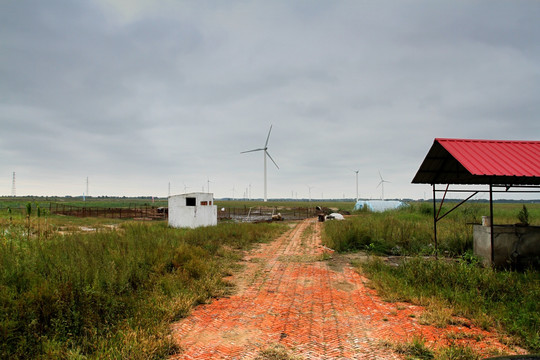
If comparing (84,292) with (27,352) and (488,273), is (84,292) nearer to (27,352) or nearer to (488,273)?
(27,352)

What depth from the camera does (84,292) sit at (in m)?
5.29

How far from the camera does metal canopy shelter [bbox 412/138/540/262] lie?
26.4 ft

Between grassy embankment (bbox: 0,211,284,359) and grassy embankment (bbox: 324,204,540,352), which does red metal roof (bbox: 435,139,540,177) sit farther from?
grassy embankment (bbox: 0,211,284,359)

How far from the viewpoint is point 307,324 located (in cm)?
553

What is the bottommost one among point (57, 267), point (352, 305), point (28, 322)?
point (352, 305)

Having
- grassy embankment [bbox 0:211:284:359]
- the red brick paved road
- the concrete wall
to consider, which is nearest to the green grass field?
grassy embankment [bbox 0:211:284:359]

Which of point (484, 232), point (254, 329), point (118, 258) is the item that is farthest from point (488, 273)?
point (118, 258)

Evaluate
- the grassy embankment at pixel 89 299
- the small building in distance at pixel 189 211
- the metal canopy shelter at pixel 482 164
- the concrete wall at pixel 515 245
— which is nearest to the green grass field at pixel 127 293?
the grassy embankment at pixel 89 299

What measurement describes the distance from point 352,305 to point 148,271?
16.7 feet

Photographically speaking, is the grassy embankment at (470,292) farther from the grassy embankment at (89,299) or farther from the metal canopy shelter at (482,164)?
the grassy embankment at (89,299)

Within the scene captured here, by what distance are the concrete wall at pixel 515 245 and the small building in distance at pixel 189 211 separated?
17132 mm

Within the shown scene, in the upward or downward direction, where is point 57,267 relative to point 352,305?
upward

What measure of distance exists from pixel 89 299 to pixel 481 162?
31.8 feet

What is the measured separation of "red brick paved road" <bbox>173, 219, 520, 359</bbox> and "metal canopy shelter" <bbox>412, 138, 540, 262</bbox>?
3914 mm
